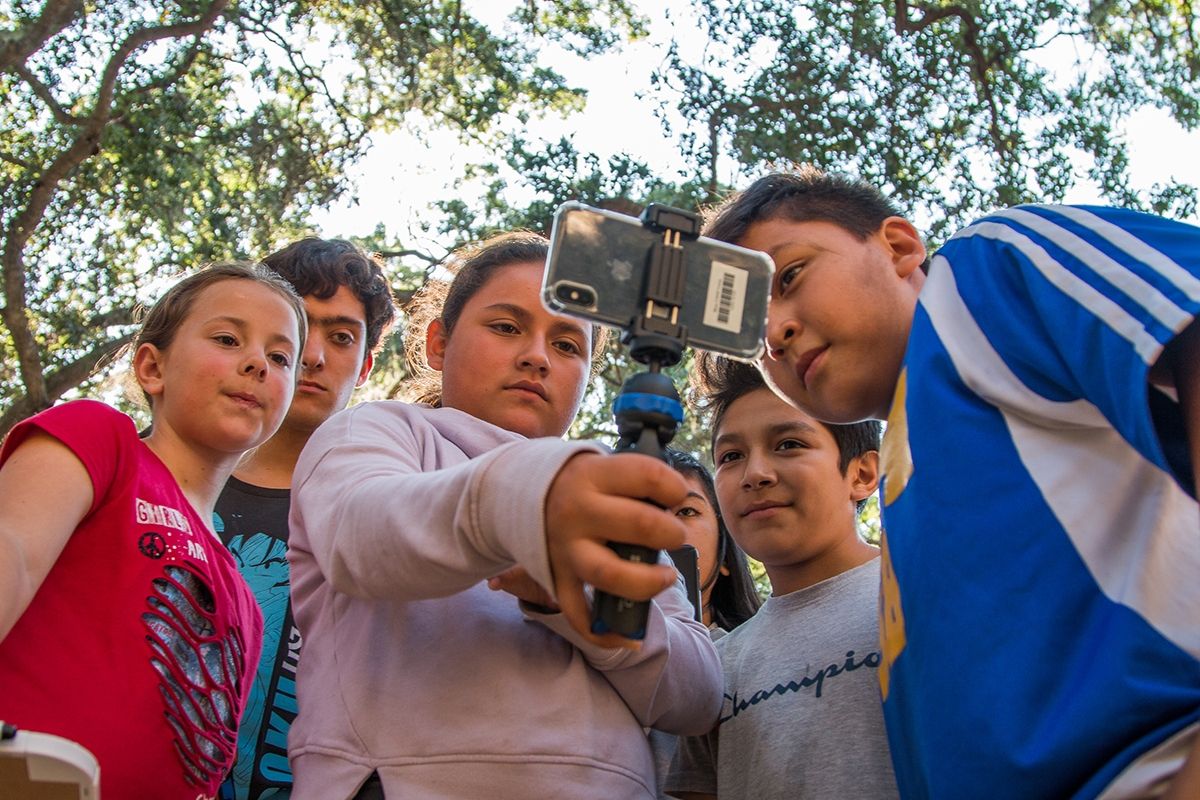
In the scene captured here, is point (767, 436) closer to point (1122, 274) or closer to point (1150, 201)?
point (1122, 274)

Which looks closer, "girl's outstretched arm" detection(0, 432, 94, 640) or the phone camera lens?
the phone camera lens

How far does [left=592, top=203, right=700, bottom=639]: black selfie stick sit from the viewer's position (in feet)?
3.84

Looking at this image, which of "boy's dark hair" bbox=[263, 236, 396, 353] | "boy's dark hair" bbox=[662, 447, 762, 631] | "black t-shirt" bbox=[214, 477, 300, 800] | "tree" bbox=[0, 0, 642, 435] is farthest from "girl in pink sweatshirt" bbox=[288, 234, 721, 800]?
"tree" bbox=[0, 0, 642, 435]

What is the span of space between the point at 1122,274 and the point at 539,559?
824 millimetres

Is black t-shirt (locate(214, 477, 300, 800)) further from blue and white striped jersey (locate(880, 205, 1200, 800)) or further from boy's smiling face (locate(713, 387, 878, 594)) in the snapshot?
blue and white striped jersey (locate(880, 205, 1200, 800))

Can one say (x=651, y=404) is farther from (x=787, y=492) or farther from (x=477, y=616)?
(x=787, y=492)

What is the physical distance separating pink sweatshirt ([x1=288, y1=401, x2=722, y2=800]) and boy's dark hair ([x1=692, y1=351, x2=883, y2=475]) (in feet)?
3.78

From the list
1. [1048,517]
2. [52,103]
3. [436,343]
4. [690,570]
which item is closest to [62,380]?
[52,103]

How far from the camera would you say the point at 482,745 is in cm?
160

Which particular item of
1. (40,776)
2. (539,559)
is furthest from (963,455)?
Answer: (40,776)

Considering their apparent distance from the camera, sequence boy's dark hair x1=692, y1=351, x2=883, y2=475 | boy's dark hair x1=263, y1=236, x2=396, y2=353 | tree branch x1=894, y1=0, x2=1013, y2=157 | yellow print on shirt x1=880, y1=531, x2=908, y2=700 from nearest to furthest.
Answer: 1. yellow print on shirt x1=880, y1=531, x2=908, y2=700
2. boy's dark hair x1=692, y1=351, x2=883, y2=475
3. boy's dark hair x1=263, y1=236, x2=396, y2=353
4. tree branch x1=894, y1=0, x2=1013, y2=157

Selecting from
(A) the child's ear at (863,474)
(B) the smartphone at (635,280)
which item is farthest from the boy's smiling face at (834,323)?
(A) the child's ear at (863,474)

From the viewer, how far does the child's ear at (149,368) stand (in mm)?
2523

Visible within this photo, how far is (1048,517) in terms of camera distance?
55.4 inches
